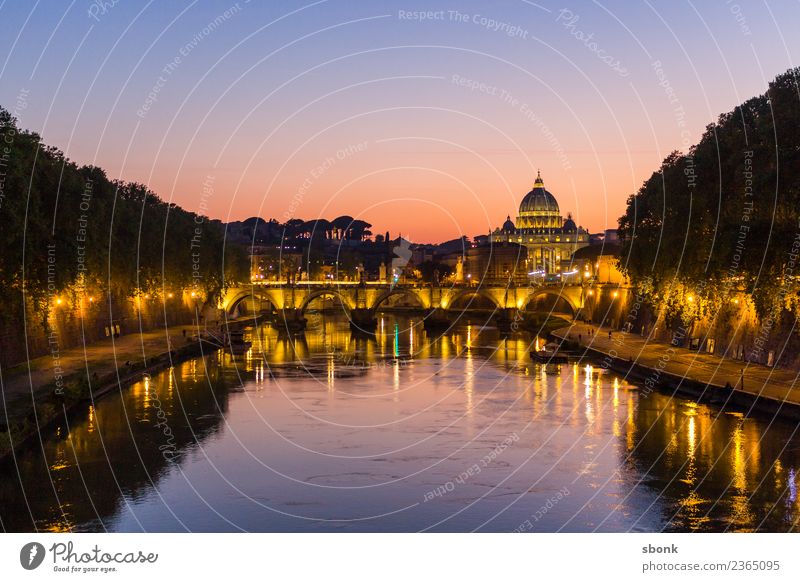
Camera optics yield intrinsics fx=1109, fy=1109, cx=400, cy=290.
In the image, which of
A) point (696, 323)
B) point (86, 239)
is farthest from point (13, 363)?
point (696, 323)

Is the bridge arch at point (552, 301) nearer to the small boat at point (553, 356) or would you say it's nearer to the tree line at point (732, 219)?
the small boat at point (553, 356)

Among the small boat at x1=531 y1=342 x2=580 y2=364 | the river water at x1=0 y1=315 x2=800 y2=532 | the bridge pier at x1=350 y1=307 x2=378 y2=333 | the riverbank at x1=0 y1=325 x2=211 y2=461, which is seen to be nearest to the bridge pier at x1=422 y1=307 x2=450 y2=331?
the bridge pier at x1=350 y1=307 x2=378 y2=333

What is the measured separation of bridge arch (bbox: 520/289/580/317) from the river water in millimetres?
59119

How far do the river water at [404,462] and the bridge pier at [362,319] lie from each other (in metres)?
57.5

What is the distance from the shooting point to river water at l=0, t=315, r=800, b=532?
108ft

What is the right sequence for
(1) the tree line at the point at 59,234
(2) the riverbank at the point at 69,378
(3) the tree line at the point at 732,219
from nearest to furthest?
(2) the riverbank at the point at 69,378 → (1) the tree line at the point at 59,234 → (3) the tree line at the point at 732,219

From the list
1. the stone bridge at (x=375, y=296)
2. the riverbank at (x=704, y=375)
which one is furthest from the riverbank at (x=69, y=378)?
the stone bridge at (x=375, y=296)

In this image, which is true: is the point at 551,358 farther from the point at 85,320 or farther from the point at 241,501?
the point at 241,501

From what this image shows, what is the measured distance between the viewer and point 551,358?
76.2 metres

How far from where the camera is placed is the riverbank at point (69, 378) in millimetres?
41812

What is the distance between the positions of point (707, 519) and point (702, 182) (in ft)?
106

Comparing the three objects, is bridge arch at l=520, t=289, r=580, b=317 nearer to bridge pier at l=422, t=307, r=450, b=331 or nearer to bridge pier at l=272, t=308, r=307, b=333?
bridge pier at l=422, t=307, r=450, b=331

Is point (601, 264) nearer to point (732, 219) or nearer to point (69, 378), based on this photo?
point (732, 219)

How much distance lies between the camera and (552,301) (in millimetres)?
137750
